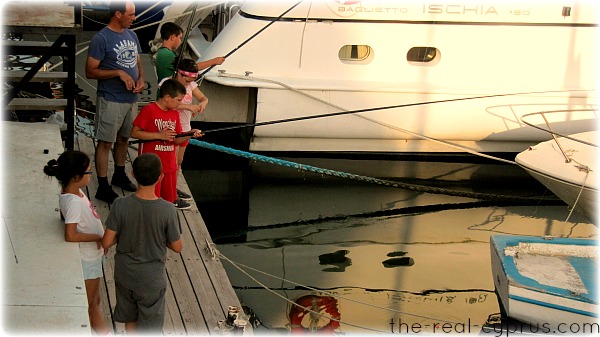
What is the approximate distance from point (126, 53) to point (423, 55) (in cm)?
531

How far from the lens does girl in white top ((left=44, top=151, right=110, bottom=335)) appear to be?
552cm

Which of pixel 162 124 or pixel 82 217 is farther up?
pixel 162 124

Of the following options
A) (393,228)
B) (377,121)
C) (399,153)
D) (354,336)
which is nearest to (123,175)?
(354,336)

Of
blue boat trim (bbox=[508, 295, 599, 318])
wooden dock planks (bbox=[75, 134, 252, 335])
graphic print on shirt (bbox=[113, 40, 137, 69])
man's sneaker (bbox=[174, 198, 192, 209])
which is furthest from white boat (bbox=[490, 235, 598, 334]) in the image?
graphic print on shirt (bbox=[113, 40, 137, 69])

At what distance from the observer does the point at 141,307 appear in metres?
5.68

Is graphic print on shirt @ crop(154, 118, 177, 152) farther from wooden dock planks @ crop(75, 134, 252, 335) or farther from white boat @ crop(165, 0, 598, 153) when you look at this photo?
white boat @ crop(165, 0, 598, 153)

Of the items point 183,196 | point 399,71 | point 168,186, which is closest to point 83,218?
point 168,186

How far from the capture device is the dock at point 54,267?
5.14 meters

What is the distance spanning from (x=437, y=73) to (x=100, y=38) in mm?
5593

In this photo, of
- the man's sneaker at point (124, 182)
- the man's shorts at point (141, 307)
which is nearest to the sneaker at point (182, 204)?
the man's sneaker at point (124, 182)

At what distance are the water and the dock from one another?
125 cm

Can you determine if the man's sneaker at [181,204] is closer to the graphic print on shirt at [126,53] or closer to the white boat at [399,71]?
the graphic print on shirt at [126,53]

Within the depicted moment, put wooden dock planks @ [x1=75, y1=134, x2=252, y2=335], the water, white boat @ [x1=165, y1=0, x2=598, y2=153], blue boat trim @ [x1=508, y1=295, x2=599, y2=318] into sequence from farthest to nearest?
white boat @ [x1=165, y1=0, x2=598, y2=153]
the water
blue boat trim @ [x1=508, y1=295, x2=599, y2=318]
wooden dock planks @ [x1=75, y1=134, x2=252, y2=335]

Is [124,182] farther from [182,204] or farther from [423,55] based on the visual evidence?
[423,55]
